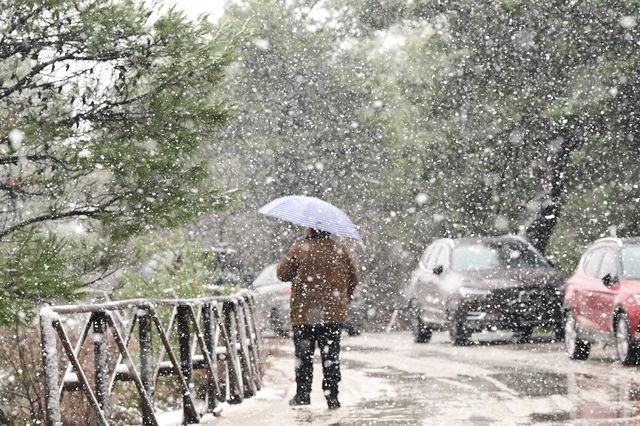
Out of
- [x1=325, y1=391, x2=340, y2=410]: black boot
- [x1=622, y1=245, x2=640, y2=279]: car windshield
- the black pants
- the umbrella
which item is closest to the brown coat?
the black pants

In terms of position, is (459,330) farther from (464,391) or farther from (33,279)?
(33,279)

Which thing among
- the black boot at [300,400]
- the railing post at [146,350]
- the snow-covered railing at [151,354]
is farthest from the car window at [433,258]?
the railing post at [146,350]

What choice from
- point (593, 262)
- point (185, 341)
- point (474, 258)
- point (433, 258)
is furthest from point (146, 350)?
point (433, 258)

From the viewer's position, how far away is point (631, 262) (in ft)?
Result: 55.6

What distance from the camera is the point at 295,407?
12094mm

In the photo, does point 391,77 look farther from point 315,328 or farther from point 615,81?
point 315,328

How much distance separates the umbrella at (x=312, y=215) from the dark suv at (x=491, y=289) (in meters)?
9.04

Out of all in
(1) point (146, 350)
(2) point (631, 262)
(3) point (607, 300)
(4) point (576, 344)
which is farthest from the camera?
(4) point (576, 344)

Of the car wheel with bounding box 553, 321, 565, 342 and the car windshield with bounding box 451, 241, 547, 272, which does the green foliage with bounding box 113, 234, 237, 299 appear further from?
the car wheel with bounding box 553, 321, 565, 342

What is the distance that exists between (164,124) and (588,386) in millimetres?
5139

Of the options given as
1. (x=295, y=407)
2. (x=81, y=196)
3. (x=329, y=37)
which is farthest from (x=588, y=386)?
(x=329, y=37)

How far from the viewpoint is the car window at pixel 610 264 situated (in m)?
17.0

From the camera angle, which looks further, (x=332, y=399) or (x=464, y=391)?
(x=464, y=391)

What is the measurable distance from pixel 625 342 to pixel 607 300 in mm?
849
